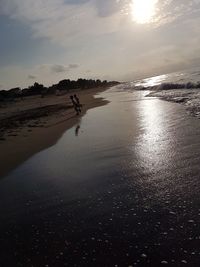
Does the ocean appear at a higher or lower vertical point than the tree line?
lower

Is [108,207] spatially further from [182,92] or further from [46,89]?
[46,89]

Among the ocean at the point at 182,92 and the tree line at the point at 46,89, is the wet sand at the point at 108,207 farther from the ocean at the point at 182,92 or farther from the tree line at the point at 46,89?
the tree line at the point at 46,89

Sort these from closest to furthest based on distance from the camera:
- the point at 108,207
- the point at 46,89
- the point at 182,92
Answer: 1. the point at 108,207
2. the point at 182,92
3. the point at 46,89

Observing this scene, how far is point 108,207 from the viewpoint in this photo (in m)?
6.96

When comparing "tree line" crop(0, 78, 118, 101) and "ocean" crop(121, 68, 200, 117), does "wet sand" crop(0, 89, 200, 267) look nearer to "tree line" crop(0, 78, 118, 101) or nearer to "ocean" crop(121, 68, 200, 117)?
"ocean" crop(121, 68, 200, 117)

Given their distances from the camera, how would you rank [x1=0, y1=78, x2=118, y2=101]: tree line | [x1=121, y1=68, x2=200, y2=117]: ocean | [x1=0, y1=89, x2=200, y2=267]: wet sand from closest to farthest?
[x1=0, y1=89, x2=200, y2=267]: wet sand, [x1=121, y1=68, x2=200, y2=117]: ocean, [x1=0, y1=78, x2=118, y2=101]: tree line

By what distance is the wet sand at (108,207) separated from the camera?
536 centimetres

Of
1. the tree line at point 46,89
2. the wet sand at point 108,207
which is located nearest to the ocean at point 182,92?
the wet sand at point 108,207

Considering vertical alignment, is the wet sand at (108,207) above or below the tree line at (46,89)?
below

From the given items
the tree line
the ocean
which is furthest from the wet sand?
the tree line

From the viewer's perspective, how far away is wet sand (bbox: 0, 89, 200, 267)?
5.36 meters

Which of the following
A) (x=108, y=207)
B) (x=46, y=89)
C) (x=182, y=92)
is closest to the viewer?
(x=108, y=207)

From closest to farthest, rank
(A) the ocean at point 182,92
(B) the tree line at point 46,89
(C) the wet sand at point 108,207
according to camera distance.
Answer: (C) the wet sand at point 108,207 < (A) the ocean at point 182,92 < (B) the tree line at point 46,89

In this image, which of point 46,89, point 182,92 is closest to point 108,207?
point 182,92
